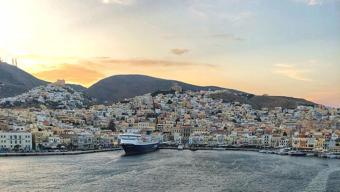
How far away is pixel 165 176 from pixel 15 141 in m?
25.5

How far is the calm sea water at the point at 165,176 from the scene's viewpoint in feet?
84.0

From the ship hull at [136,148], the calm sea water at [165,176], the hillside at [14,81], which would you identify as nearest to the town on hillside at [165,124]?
the ship hull at [136,148]

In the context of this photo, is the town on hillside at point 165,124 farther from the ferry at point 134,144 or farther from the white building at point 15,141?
the ferry at point 134,144

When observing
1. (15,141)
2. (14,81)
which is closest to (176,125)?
(15,141)

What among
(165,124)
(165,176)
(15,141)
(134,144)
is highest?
(165,124)

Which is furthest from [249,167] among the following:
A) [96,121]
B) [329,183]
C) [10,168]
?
[96,121]

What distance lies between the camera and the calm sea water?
25594 mm

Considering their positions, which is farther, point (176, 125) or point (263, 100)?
point (263, 100)

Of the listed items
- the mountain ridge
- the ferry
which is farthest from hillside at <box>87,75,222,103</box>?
the ferry

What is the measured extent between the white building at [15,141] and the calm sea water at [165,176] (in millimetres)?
12691

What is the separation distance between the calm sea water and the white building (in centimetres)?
1269

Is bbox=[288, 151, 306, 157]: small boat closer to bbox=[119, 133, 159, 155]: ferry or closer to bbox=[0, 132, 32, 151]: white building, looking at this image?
bbox=[119, 133, 159, 155]: ferry

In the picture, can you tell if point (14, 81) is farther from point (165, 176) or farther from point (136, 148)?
point (165, 176)

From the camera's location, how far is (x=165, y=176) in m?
30.2
